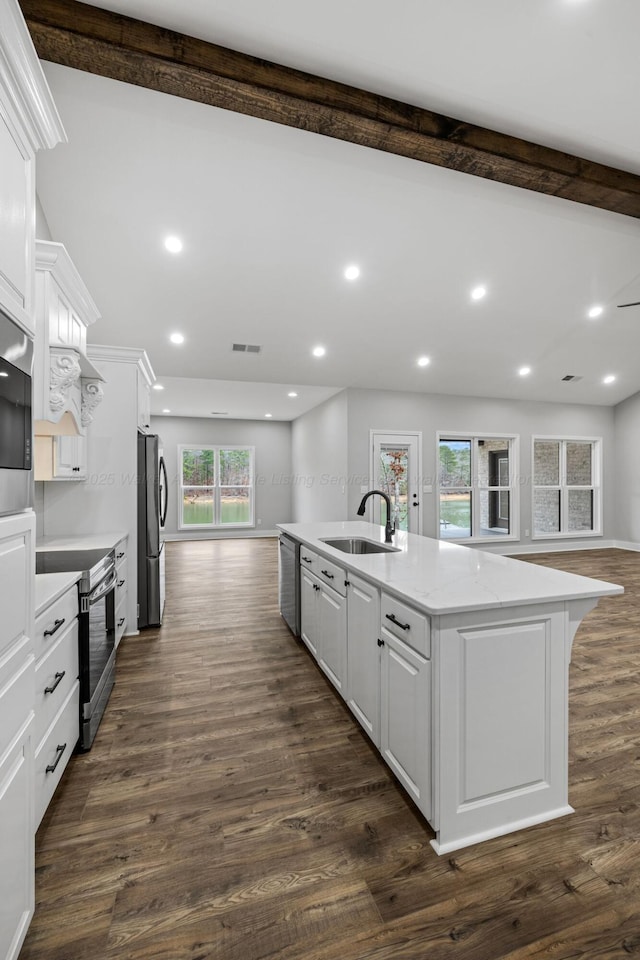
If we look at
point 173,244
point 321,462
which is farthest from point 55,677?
point 321,462

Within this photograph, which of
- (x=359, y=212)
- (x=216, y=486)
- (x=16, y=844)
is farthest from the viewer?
(x=216, y=486)

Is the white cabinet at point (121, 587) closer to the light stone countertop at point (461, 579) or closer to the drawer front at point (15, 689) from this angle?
the light stone countertop at point (461, 579)

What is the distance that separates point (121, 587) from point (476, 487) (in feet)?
20.6

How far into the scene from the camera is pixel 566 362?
689 centimetres

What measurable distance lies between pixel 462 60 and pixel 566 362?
552 cm

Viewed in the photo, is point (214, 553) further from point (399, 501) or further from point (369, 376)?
point (369, 376)

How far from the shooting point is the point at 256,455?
10.3m

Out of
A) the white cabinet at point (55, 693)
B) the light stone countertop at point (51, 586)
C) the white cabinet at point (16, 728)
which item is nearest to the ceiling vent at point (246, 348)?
the light stone countertop at point (51, 586)

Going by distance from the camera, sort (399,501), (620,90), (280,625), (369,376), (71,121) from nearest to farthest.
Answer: (620,90) < (71,121) < (280,625) < (369,376) < (399,501)

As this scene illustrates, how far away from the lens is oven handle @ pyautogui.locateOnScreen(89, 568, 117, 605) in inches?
→ 88.0

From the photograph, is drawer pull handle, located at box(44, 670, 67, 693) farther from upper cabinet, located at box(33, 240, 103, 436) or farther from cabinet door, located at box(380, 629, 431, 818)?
cabinet door, located at box(380, 629, 431, 818)

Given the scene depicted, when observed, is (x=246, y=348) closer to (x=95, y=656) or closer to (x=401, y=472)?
(x=401, y=472)

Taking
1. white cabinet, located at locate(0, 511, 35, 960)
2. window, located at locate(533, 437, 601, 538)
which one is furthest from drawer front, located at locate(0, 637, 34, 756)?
window, located at locate(533, 437, 601, 538)

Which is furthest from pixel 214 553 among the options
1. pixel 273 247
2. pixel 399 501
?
pixel 273 247
